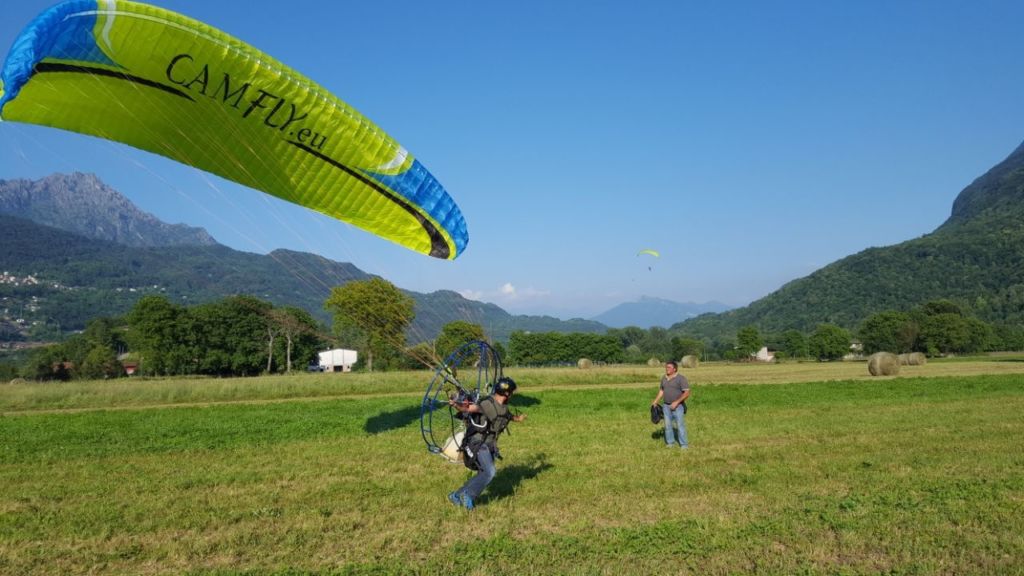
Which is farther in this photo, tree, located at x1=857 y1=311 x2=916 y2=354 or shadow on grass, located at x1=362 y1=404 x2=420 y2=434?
tree, located at x1=857 y1=311 x2=916 y2=354

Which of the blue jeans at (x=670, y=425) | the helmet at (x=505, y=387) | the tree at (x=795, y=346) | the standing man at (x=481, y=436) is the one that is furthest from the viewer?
the tree at (x=795, y=346)

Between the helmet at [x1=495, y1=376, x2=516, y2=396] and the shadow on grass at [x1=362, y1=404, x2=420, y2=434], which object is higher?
the helmet at [x1=495, y1=376, x2=516, y2=396]

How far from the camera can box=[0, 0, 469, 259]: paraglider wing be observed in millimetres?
7496

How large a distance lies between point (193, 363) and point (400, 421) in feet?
190

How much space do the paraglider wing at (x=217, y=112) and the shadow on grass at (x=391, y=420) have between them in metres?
5.20

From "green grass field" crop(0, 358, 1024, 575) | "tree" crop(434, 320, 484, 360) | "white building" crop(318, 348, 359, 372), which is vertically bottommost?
"green grass field" crop(0, 358, 1024, 575)

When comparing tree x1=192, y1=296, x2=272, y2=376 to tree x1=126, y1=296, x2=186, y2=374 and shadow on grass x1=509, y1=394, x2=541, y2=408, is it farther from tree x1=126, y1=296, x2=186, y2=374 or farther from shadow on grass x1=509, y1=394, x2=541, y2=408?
shadow on grass x1=509, y1=394, x2=541, y2=408

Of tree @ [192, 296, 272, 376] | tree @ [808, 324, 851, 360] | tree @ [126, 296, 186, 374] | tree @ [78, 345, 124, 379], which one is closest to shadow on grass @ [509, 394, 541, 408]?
tree @ [192, 296, 272, 376]

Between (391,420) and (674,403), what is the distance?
7424mm

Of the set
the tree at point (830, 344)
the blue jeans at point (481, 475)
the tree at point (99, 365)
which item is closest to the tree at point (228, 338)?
the tree at point (99, 365)

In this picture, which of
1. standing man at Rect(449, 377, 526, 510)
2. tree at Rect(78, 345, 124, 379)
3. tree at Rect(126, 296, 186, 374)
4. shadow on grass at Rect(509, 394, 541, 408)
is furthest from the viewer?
tree at Rect(78, 345, 124, 379)

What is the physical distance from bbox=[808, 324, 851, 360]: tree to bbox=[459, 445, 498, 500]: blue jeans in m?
96.6

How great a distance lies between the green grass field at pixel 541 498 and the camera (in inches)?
215

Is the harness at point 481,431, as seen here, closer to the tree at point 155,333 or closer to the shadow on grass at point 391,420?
the shadow on grass at point 391,420
